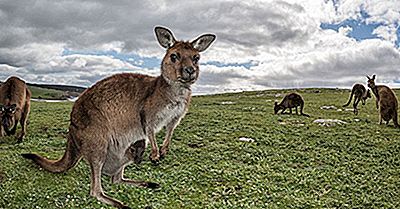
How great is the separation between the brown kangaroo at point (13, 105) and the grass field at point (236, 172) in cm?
55

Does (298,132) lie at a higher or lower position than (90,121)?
Answer: lower

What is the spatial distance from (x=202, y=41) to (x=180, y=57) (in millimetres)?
821

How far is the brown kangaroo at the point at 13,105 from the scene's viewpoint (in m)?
15.6

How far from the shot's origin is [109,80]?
9.48 metres

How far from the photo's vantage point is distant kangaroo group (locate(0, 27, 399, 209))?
8673 millimetres

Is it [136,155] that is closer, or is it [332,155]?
[136,155]

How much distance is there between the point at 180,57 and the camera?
382 inches

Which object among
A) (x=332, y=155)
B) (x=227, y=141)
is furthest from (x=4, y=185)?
(x=332, y=155)

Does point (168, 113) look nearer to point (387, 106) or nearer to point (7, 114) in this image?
point (7, 114)

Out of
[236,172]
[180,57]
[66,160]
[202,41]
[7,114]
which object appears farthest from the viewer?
[7,114]

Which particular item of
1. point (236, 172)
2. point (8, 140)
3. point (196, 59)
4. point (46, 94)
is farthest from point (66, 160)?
point (46, 94)

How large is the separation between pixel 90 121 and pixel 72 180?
2629 mm

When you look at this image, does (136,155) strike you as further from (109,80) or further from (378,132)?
(378,132)

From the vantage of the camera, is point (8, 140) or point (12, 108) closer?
point (12, 108)
